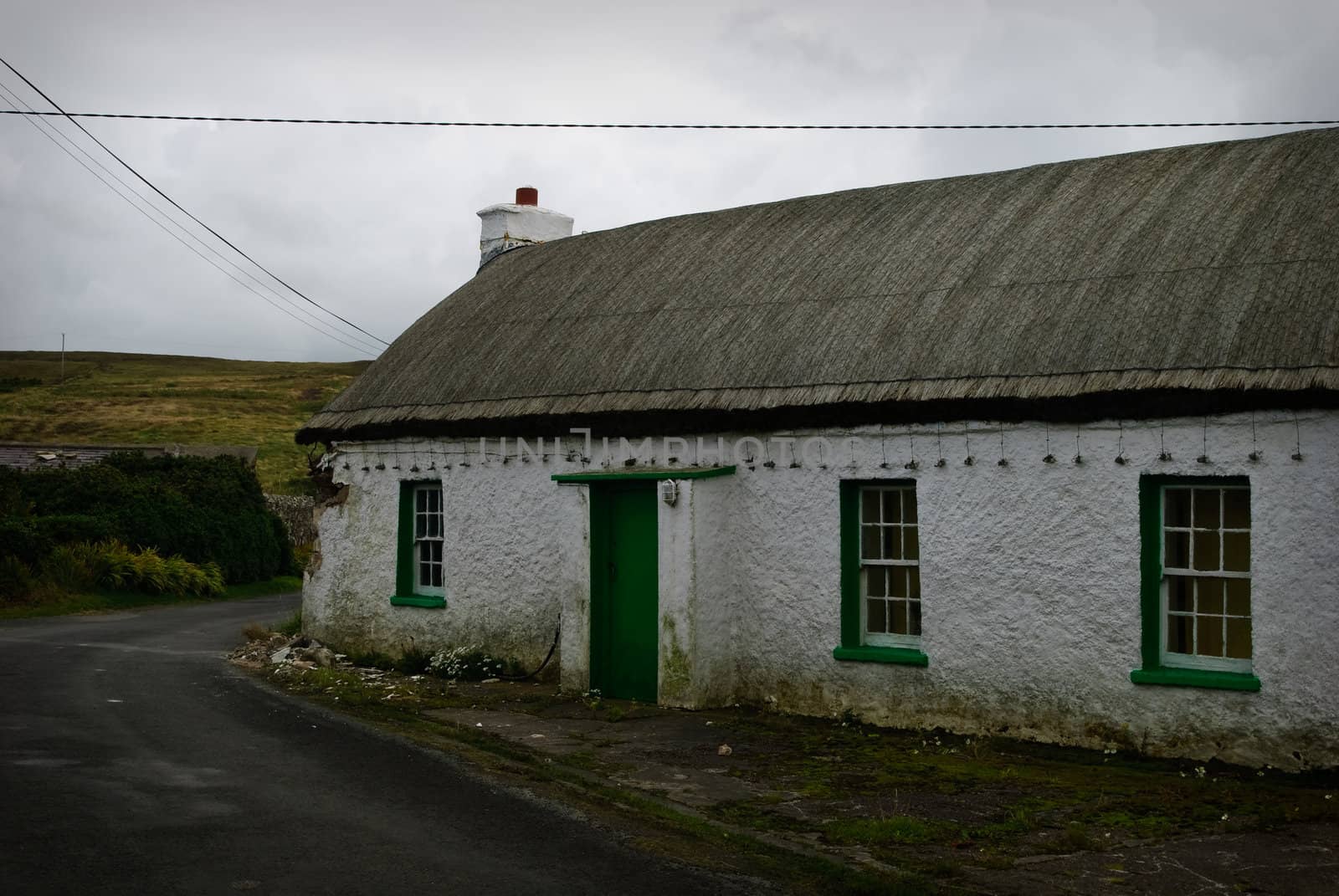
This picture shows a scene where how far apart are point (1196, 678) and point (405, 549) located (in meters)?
9.26

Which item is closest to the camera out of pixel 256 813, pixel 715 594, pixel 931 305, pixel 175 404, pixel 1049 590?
pixel 256 813

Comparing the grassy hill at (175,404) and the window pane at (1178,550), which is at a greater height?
the grassy hill at (175,404)

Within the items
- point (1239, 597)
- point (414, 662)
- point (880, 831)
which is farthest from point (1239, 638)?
point (414, 662)

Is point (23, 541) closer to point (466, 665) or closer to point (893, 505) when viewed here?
point (466, 665)

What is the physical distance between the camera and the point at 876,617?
11516 mm

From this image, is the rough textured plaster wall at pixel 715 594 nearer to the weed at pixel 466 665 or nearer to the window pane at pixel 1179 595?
the weed at pixel 466 665

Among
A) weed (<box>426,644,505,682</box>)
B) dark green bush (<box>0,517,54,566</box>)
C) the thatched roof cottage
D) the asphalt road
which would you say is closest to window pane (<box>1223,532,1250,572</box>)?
the thatched roof cottage

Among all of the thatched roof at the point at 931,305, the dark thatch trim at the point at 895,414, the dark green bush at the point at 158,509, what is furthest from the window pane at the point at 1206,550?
the dark green bush at the point at 158,509

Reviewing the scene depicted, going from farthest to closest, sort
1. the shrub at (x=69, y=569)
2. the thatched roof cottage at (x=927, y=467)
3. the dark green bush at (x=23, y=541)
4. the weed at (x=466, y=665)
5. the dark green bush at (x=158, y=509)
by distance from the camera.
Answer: the dark green bush at (x=158, y=509) < the shrub at (x=69, y=569) < the dark green bush at (x=23, y=541) < the weed at (x=466, y=665) < the thatched roof cottage at (x=927, y=467)

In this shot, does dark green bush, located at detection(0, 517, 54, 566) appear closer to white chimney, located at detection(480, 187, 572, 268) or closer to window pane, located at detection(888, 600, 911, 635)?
white chimney, located at detection(480, 187, 572, 268)

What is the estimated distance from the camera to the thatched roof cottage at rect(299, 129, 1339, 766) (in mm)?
9359

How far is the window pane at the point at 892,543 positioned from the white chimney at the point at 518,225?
9.83 meters

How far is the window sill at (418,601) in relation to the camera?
1487 cm

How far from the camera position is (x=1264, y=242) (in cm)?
1023
